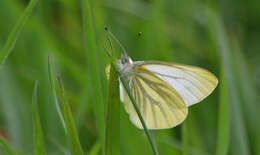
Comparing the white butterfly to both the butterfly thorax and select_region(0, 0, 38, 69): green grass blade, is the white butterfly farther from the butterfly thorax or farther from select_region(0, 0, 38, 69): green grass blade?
select_region(0, 0, 38, 69): green grass blade

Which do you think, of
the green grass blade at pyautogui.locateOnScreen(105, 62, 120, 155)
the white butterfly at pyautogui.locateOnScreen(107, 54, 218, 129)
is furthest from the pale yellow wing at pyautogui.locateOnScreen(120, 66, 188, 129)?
the green grass blade at pyautogui.locateOnScreen(105, 62, 120, 155)

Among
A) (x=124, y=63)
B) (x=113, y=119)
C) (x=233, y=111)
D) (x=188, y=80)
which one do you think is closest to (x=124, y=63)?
(x=124, y=63)

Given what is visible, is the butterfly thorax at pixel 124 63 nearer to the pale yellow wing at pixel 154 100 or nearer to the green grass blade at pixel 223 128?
the pale yellow wing at pixel 154 100

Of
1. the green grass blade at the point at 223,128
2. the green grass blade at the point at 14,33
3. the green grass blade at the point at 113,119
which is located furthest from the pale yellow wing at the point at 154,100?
the green grass blade at the point at 14,33

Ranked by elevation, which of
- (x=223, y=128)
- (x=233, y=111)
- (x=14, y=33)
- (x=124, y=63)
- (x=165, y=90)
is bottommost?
(x=233, y=111)

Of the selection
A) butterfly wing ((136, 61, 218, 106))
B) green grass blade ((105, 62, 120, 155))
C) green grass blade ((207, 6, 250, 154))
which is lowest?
green grass blade ((207, 6, 250, 154))

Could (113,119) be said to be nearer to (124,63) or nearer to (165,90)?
(124,63)
